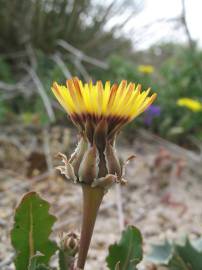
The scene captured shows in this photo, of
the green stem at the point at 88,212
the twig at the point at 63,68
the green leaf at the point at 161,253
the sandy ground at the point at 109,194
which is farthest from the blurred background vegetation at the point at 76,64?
the green stem at the point at 88,212

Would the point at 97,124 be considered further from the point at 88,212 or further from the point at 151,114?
the point at 151,114

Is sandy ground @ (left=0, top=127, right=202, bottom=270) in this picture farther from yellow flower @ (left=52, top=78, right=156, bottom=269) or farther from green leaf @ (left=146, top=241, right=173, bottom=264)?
yellow flower @ (left=52, top=78, right=156, bottom=269)

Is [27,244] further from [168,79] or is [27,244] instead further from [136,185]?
[168,79]

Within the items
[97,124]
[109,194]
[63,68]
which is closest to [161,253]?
[97,124]

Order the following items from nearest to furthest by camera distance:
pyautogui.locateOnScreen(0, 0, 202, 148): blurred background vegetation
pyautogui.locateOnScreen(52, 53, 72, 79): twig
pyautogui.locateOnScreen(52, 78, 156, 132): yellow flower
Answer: pyautogui.locateOnScreen(52, 78, 156, 132): yellow flower → pyautogui.locateOnScreen(52, 53, 72, 79): twig → pyautogui.locateOnScreen(0, 0, 202, 148): blurred background vegetation

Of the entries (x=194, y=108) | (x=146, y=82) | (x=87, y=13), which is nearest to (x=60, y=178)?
(x=194, y=108)

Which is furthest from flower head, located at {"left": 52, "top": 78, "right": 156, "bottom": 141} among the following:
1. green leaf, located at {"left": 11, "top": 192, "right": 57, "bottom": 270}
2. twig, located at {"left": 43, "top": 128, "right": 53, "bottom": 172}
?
twig, located at {"left": 43, "top": 128, "right": 53, "bottom": 172}
